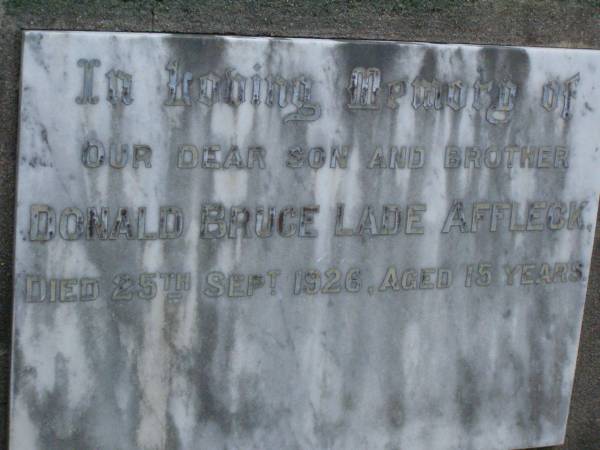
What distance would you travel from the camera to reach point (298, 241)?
7.80 feet

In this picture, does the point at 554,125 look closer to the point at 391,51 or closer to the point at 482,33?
the point at 482,33

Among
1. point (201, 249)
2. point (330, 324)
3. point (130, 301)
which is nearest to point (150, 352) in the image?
point (130, 301)

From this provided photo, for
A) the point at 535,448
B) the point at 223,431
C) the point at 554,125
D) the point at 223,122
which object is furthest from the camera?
the point at 535,448

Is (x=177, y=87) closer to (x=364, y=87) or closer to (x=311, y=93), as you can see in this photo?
(x=311, y=93)

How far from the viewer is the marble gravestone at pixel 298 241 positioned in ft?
7.11

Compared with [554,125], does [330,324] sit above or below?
below

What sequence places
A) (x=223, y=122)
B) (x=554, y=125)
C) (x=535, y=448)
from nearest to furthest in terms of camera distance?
(x=223, y=122), (x=554, y=125), (x=535, y=448)

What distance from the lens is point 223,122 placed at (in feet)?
7.37

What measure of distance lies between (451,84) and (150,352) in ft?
3.77

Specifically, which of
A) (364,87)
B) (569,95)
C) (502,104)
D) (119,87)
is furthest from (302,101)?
(569,95)

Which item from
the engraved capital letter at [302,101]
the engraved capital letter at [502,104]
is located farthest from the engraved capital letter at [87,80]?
the engraved capital letter at [502,104]

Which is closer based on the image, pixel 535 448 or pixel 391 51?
pixel 391 51

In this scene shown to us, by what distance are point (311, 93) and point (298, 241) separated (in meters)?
0.42

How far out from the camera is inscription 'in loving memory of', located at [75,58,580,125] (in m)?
2.15
